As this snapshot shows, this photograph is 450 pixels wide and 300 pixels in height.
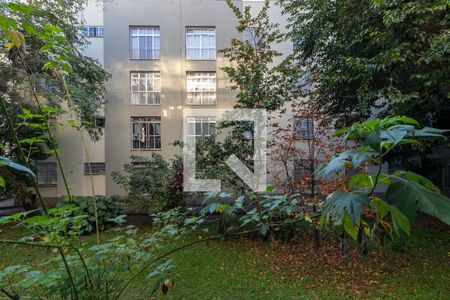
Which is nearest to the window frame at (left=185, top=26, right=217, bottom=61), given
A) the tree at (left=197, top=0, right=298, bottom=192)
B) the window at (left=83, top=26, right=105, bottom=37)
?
the window at (left=83, top=26, right=105, bottom=37)

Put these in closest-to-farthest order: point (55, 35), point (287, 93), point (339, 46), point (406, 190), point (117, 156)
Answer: point (406, 190)
point (55, 35)
point (287, 93)
point (339, 46)
point (117, 156)

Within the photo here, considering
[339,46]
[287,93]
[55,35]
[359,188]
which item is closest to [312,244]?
[287,93]

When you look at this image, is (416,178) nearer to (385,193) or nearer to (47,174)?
(385,193)

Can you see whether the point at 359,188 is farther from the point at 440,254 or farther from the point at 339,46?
the point at 339,46

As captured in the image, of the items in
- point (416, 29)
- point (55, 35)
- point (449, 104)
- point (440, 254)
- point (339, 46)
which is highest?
point (339, 46)

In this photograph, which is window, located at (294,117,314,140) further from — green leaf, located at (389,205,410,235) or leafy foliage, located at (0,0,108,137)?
green leaf, located at (389,205,410,235)

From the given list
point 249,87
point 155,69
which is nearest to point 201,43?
point 155,69

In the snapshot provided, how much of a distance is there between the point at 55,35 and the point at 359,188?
1.57m

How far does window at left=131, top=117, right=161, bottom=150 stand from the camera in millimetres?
14523

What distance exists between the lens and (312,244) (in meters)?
5.87

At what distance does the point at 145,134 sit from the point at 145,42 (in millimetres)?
5134

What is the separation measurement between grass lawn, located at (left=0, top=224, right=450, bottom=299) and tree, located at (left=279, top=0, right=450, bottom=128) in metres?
3.00

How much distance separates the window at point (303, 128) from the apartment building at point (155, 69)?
925cm

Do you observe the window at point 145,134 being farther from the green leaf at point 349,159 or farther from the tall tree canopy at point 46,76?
the green leaf at point 349,159
